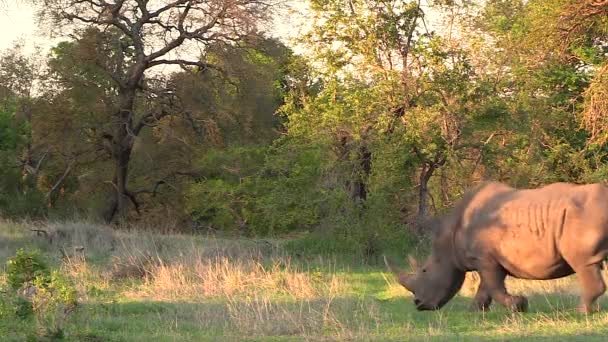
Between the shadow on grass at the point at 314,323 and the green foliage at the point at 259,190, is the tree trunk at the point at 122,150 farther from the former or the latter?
the shadow on grass at the point at 314,323

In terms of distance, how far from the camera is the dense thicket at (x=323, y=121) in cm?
2028

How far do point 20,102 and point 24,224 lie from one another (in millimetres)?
13637

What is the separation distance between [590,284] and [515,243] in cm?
114

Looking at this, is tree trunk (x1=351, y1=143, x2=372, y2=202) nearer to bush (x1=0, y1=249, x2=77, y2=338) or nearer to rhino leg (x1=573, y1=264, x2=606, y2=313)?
rhino leg (x1=573, y1=264, x2=606, y2=313)

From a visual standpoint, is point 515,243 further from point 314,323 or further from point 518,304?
point 314,323

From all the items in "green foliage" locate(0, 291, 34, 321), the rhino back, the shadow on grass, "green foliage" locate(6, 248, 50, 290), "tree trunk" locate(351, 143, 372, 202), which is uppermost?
"tree trunk" locate(351, 143, 372, 202)

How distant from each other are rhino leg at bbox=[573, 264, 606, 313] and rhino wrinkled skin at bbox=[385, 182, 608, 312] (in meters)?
0.01

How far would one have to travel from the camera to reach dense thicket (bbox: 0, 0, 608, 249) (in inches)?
798

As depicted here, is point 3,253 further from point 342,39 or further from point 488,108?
point 488,108

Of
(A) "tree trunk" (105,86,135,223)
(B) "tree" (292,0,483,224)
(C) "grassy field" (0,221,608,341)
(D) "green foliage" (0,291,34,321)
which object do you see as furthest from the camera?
(A) "tree trunk" (105,86,135,223)

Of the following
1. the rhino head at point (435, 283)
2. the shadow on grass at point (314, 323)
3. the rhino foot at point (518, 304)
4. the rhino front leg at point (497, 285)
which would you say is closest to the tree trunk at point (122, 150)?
the shadow on grass at point (314, 323)

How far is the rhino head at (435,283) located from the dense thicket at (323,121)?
681cm

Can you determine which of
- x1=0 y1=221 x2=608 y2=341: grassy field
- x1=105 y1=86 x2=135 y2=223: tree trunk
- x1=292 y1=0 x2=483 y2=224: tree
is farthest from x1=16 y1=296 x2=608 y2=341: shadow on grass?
x1=105 y1=86 x2=135 y2=223: tree trunk

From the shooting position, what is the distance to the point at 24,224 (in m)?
23.5
